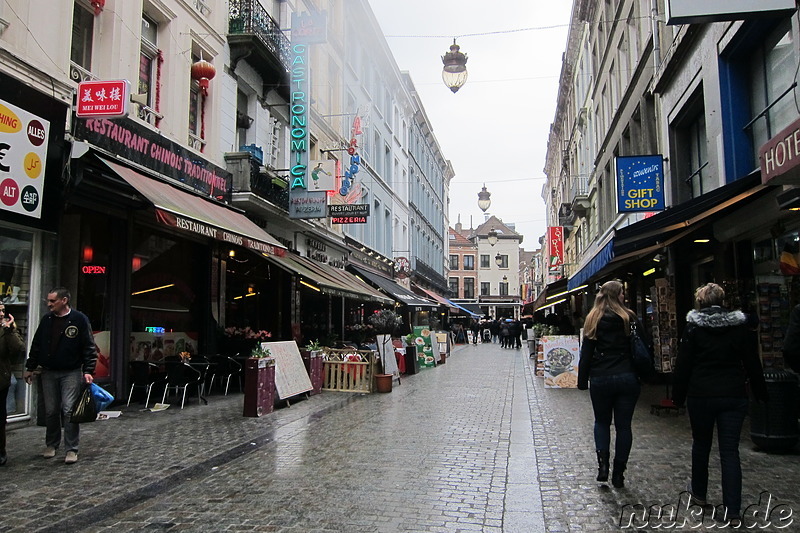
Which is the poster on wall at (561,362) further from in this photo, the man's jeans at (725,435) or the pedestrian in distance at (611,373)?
the man's jeans at (725,435)

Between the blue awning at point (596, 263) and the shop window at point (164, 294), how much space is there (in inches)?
318

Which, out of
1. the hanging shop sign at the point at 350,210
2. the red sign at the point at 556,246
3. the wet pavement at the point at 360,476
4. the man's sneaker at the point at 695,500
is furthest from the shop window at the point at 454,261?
the man's sneaker at the point at 695,500

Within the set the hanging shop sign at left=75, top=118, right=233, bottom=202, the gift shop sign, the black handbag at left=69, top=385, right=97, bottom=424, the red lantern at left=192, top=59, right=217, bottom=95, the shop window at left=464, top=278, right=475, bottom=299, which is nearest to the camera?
the black handbag at left=69, top=385, right=97, bottom=424

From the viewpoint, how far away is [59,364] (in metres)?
6.29

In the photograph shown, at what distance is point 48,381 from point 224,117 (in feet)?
29.4

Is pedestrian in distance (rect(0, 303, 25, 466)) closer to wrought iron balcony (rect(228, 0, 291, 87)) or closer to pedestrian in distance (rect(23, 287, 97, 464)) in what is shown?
pedestrian in distance (rect(23, 287, 97, 464))

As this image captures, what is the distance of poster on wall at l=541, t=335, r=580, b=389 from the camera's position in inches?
526

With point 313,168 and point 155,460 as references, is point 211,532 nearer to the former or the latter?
point 155,460

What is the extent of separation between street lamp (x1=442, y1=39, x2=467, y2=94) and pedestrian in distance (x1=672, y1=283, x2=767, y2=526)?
27.5ft

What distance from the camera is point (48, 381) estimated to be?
6344mm

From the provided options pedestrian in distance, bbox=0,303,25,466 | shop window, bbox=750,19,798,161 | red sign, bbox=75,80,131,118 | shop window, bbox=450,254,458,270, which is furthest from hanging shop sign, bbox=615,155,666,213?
shop window, bbox=450,254,458,270

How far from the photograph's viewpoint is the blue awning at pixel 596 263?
9.97 m

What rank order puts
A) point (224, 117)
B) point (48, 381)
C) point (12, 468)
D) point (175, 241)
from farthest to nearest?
point (224, 117) → point (175, 241) → point (48, 381) → point (12, 468)

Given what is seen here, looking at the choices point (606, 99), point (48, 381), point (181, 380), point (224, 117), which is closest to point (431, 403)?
point (181, 380)
